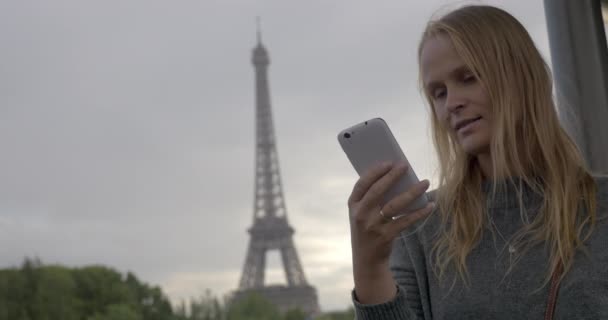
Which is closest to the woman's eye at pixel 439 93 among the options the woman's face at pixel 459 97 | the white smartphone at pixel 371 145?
the woman's face at pixel 459 97

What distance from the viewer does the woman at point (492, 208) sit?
101 cm

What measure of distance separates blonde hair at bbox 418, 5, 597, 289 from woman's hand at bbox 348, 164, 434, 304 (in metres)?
0.13

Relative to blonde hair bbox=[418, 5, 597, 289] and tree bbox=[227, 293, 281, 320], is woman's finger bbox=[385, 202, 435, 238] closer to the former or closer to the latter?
blonde hair bbox=[418, 5, 597, 289]

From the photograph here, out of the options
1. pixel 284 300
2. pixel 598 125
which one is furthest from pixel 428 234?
pixel 284 300

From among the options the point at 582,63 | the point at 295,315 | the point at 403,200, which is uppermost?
the point at 582,63

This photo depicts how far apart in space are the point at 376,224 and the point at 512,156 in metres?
0.25

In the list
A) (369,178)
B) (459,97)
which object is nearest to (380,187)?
(369,178)

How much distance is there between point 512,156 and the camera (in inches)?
42.8

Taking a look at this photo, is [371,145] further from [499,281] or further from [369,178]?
[499,281]

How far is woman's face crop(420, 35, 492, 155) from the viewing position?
1070mm

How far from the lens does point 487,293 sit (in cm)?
106

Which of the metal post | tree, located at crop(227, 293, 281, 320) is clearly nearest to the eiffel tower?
tree, located at crop(227, 293, 281, 320)

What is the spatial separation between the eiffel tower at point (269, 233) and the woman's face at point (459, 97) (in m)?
24.8

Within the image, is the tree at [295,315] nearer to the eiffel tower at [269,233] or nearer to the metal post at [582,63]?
the eiffel tower at [269,233]
